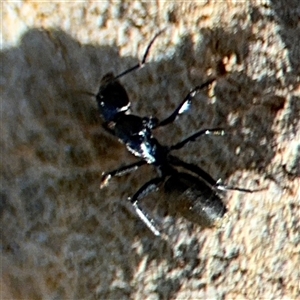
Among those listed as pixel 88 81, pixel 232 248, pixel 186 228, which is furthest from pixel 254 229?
pixel 88 81

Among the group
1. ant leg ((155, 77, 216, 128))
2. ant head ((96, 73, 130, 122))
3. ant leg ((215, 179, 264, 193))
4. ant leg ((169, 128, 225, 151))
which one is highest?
ant head ((96, 73, 130, 122))

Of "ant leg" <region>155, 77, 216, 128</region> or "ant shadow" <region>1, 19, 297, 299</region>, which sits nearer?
"ant shadow" <region>1, 19, 297, 299</region>

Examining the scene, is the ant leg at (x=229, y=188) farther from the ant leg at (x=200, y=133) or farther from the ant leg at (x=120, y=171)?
the ant leg at (x=120, y=171)

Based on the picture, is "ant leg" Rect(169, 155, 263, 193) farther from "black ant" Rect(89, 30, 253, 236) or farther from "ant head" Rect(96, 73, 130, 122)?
"ant head" Rect(96, 73, 130, 122)

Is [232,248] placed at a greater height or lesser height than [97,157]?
lesser

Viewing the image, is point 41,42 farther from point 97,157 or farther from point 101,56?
point 97,157

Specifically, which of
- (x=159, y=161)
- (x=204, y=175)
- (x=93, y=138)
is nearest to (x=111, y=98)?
(x=93, y=138)

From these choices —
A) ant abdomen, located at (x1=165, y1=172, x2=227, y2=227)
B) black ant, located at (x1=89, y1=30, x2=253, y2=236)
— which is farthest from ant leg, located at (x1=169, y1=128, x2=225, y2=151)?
ant abdomen, located at (x1=165, y1=172, x2=227, y2=227)
